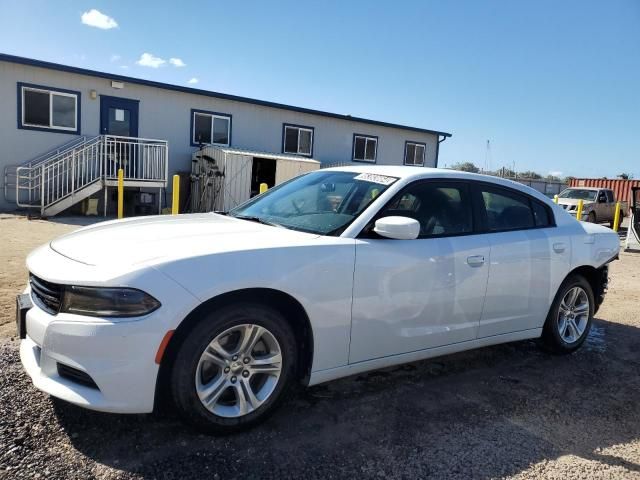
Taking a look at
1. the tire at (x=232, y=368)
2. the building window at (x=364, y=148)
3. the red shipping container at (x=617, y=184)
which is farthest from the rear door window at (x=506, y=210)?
the red shipping container at (x=617, y=184)

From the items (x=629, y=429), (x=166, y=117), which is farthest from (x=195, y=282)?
(x=166, y=117)

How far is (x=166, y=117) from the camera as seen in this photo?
15.7 m

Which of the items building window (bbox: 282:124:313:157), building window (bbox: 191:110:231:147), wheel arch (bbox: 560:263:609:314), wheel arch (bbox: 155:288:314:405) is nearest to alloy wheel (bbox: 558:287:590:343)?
wheel arch (bbox: 560:263:609:314)

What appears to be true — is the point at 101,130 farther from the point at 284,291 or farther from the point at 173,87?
the point at 284,291

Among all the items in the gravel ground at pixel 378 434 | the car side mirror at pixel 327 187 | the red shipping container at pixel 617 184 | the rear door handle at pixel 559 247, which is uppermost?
the red shipping container at pixel 617 184

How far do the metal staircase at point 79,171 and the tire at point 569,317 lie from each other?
11.9 meters

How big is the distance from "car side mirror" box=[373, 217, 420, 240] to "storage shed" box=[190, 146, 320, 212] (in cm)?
1125

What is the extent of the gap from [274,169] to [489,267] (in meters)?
13.6

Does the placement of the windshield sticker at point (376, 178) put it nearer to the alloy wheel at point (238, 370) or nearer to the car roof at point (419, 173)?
the car roof at point (419, 173)

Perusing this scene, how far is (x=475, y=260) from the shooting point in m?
3.61

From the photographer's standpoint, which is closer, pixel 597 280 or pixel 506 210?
pixel 506 210

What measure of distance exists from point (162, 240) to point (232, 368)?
31.6 inches

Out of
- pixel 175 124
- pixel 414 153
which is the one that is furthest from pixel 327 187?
pixel 414 153

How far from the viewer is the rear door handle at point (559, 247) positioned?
4218mm
